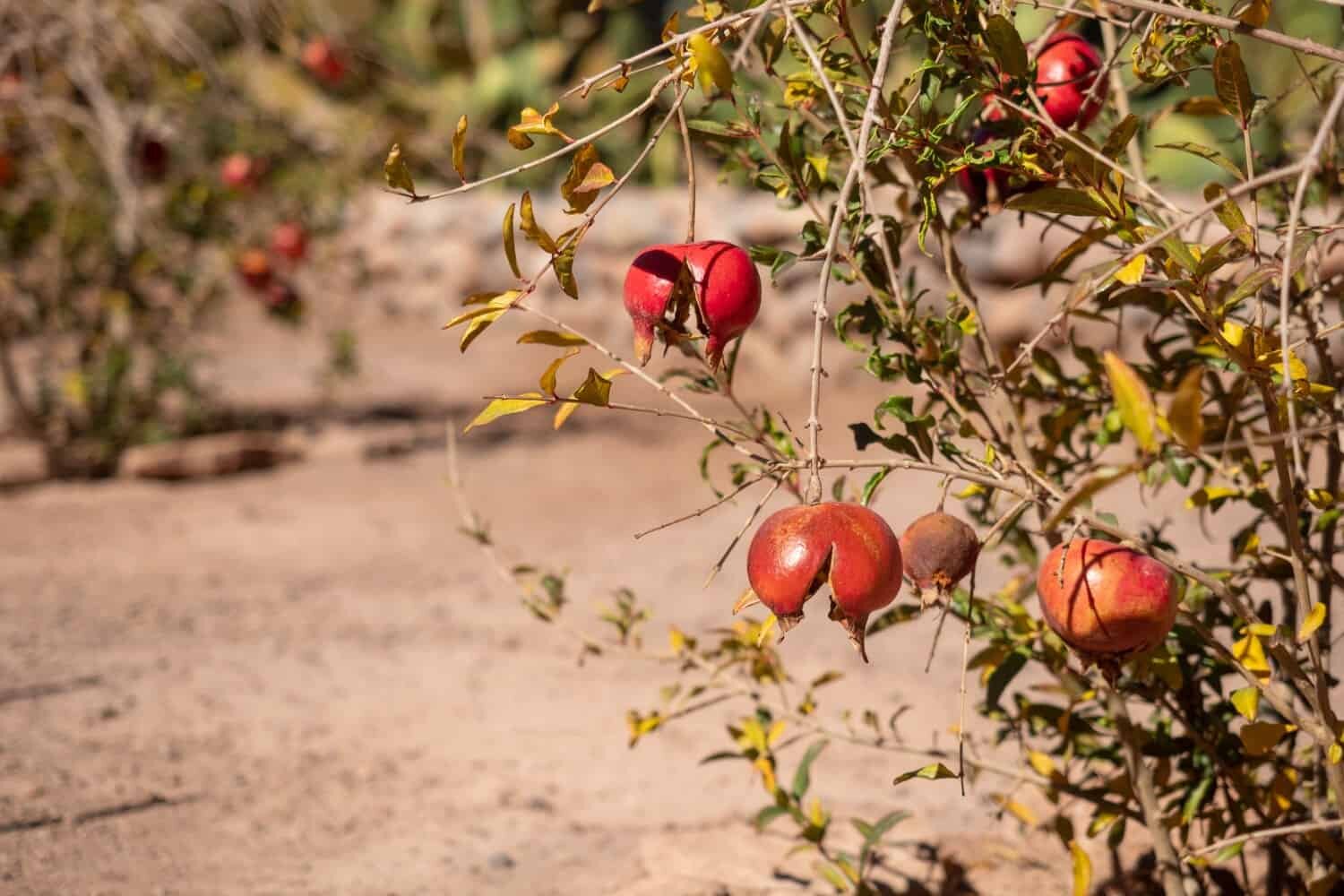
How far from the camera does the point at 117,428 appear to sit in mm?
4668

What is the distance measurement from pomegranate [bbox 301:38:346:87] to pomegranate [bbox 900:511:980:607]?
4173mm

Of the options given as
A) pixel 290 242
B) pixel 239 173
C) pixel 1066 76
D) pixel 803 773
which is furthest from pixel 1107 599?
pixel 290 242

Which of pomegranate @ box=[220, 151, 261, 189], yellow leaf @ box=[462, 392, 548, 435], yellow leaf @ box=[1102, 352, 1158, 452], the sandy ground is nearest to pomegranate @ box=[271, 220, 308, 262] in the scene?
pomegranate @ box=[220, 151, 261, 189]

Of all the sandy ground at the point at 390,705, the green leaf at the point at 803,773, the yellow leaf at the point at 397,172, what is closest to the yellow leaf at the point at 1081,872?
the green leaf at the point at 803,773

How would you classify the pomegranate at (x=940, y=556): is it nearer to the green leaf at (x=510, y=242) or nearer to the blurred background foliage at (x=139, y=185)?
the green leaf at (x=510, y=242)

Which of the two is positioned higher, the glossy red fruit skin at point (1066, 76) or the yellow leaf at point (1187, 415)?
the glossy red fruit skin at point (1066, 76)

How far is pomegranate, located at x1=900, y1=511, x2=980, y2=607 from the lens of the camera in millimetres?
968

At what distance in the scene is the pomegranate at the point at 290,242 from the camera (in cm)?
463

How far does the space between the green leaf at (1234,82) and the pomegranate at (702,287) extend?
16.8 inches

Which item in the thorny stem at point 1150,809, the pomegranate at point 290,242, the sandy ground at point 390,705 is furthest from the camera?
the pomegranate at point 290,242

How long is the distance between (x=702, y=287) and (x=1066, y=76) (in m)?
0.48

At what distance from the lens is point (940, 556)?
0.97 metres

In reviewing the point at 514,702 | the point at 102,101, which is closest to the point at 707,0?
the point at 514,702

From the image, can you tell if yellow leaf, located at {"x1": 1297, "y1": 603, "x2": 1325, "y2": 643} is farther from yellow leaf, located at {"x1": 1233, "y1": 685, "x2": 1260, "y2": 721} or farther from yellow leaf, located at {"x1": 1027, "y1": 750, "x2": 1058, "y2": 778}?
yellow leaf, located at {"x1": 1027, "y1": 750, "x2": 1058, "y2": 778}
